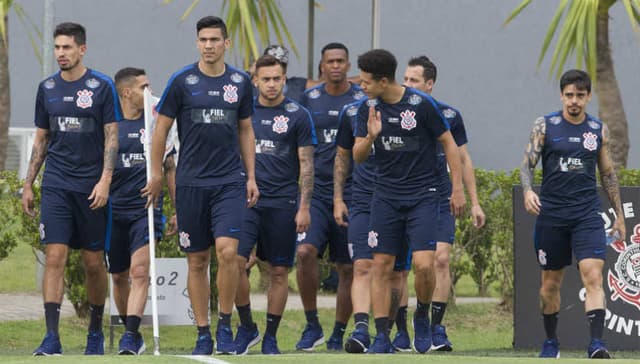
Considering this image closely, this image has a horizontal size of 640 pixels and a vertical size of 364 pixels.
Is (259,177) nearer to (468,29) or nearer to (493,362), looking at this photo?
(493,362)

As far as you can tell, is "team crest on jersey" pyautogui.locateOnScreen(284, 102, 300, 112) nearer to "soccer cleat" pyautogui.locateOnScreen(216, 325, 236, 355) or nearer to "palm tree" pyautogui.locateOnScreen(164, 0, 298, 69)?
"soccer cleat" pyautogui.locateOnScreen(216, 325, 236, 355)

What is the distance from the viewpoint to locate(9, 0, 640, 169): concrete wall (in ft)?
84.9

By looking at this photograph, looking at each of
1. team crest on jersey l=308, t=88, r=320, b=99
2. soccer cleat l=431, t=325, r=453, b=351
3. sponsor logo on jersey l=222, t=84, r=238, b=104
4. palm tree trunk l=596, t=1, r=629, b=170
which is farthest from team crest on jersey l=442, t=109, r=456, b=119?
palm tree trunk l=596, t=1, r=629, b=170

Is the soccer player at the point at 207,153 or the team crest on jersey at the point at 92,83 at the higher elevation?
the team crest on jersey at the point at 92,83

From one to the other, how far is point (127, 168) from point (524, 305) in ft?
12.3

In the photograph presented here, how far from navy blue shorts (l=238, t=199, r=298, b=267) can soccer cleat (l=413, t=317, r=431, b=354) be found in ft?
4.21

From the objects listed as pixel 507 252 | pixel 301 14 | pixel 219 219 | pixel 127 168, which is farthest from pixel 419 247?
pixel 301 14

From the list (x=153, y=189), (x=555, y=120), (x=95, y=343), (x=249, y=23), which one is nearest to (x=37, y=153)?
(x=153, y=189)

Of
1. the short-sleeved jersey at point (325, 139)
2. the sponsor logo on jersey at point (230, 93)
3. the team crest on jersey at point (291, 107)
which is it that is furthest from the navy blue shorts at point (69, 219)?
the short-sleeved jersey at point (325, 139)

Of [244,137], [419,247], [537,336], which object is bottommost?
[537,336]

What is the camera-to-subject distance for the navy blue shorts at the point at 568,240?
37.7 feet

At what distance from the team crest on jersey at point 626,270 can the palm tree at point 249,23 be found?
4602mm

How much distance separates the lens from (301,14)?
1025 inches

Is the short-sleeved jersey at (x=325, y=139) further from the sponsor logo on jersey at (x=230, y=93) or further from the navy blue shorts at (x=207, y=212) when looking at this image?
the sponsor logo on jersey at (x=230, y=93)
